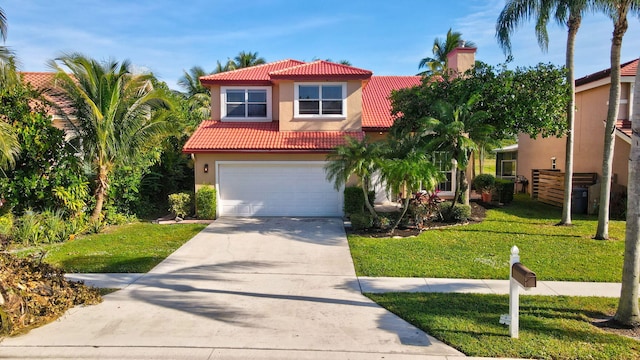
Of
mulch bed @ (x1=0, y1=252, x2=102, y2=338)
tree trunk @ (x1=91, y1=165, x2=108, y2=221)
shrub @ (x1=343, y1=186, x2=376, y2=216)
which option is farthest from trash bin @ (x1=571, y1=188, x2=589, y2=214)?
tree trunk @ (x1=91, y1=165, x2=108, y2=221)

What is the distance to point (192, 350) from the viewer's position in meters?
5.02

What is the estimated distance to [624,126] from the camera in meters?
15.2

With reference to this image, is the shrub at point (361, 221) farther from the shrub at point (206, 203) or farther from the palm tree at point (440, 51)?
the palm tree at point (440, 51)

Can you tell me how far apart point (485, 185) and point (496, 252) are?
8117mm

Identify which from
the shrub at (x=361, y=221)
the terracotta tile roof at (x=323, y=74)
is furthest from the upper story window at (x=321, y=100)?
the shrub at (x=361, y=221)

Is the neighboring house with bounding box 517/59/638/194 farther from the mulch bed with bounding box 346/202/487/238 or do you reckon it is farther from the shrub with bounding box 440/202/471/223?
the shrub with bounding box 440/202/471/223

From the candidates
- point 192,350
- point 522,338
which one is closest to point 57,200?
point 192,350

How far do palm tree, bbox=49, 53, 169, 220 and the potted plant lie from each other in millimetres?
12868

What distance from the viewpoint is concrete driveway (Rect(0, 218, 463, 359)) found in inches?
198

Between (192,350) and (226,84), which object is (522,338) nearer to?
(192,350)

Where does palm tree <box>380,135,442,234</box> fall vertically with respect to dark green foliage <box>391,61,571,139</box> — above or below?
below

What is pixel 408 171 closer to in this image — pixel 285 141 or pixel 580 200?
pixel 285 141

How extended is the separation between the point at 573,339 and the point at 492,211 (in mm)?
11040

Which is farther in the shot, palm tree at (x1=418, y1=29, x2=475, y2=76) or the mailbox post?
palm tree at (x1=418, y1=29, x2=475, y2=76)
